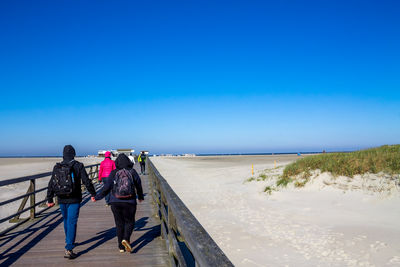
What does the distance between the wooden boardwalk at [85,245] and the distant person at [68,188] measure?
38 centimetres

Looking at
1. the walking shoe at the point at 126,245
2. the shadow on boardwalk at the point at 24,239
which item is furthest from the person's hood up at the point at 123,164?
the shadow on boardwalk at the point at 24,239

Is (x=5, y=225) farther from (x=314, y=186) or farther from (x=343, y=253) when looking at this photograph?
(x=314, y=186)

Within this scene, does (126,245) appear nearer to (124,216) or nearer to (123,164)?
(124,216)

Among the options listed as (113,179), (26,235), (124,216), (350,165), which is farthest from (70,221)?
(350,165)

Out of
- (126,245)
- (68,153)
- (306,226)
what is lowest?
(306,226)

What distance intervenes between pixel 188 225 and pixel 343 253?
5635 millimetres

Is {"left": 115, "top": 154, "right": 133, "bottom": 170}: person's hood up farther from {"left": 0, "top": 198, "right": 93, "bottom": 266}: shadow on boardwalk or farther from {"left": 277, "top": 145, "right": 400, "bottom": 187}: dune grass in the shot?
{"left": 277, "top": 145, "right": 400, "bottom": 187}: dune grass

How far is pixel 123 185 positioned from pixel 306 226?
637cm

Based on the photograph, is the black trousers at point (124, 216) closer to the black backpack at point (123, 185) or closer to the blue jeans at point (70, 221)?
the black backpack at point (123, 185)

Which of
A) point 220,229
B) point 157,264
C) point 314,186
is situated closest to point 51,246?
point 157,264

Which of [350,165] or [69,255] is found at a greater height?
[350,165]

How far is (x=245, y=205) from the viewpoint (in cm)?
1148

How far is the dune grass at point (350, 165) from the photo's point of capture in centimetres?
1105

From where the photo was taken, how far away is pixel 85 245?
15.9 ft
